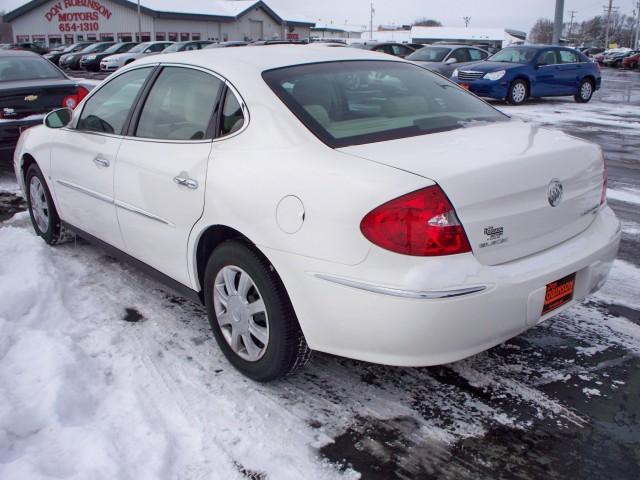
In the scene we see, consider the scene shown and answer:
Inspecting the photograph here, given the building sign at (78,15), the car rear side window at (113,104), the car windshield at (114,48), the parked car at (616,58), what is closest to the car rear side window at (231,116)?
the car rear side window at (113,104)

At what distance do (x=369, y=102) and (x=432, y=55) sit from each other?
1616cm

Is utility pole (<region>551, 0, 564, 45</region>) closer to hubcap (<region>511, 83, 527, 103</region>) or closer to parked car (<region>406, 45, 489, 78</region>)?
parked car (<region>406, 45, 489, 78</region>)

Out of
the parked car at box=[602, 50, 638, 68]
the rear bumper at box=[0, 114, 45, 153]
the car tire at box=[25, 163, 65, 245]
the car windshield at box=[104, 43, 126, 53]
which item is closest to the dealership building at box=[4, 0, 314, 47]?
the car windshield at box=[104, 43, 126, 53]

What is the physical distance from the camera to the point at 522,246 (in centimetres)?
267

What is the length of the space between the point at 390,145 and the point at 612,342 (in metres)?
1.78

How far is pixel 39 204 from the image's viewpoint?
512cm

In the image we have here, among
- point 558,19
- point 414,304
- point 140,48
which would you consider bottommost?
point 414,304

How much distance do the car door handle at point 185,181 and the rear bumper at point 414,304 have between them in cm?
64

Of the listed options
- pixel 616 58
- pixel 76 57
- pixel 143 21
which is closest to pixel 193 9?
pixel 143 21

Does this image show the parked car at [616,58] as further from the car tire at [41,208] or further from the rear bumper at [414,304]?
the rear bumper at [414,304]

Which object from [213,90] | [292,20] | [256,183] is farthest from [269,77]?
[292,20]

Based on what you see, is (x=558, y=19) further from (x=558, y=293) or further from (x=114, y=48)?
(x=558, y=293)

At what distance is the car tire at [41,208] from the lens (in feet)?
16.2

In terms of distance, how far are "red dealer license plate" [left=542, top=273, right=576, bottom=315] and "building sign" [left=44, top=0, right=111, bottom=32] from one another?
180ft
